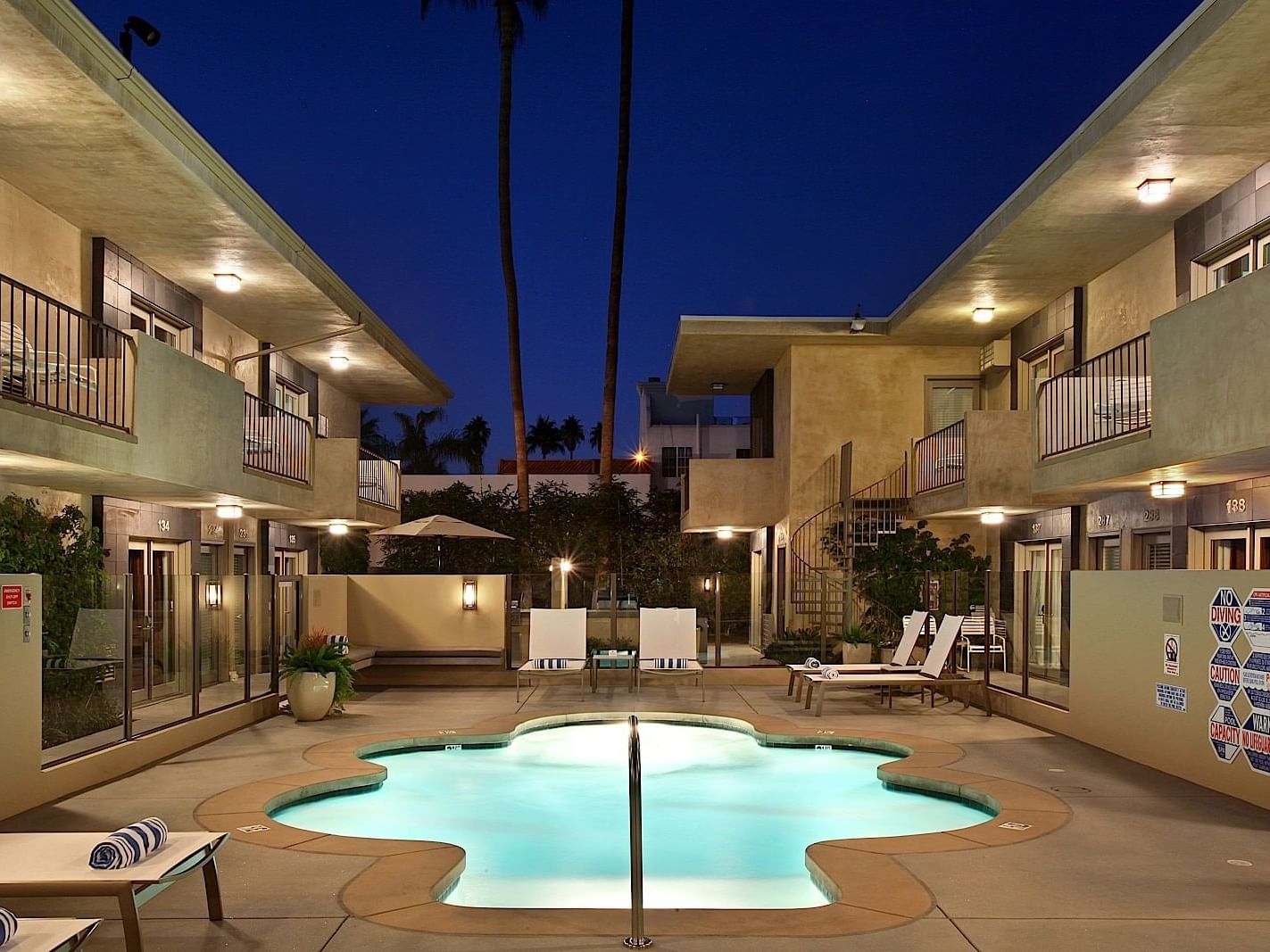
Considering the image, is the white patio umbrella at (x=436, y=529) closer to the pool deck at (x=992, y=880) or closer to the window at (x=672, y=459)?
the pool deck at (x=992, y=880)

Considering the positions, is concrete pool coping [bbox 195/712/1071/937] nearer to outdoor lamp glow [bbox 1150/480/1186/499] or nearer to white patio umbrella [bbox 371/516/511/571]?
outdoor lamp glow [bbox 1150/480/1186/499]

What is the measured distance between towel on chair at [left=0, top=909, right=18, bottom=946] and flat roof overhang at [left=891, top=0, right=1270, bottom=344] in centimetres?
935

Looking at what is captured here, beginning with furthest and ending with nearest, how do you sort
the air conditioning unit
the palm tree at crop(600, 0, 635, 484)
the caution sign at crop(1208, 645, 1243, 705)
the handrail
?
the palm tree at crop(600, 0, 635, 484)
the air conditioning unit
the caution sign at crop(1208, 645, 1243, 705)
the handrail

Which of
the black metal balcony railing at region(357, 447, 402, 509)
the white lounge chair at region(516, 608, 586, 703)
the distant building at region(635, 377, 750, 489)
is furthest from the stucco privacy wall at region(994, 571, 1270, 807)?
the distant building at region(635, 377, 750, 489)

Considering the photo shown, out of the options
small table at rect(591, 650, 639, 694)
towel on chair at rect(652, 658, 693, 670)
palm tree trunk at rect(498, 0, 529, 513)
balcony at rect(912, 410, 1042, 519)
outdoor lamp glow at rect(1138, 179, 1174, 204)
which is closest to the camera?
outdoor lamp glow at rect(1138, 179, 1174, 204)

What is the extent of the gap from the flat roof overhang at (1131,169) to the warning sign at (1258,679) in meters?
4.64

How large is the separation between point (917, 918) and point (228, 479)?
10.5m

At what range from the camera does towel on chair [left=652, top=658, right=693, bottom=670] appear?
1579cm

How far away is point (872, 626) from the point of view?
19312 mm

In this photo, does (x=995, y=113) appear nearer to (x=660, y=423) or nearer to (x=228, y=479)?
(x=660, y=423)

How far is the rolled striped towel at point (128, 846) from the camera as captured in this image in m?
5.11

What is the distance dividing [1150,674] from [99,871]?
802 centimetres

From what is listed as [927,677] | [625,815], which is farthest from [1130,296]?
[625,815]

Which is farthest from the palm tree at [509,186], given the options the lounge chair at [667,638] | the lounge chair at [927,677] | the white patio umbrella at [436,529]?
the lounge chair at [927,677]
